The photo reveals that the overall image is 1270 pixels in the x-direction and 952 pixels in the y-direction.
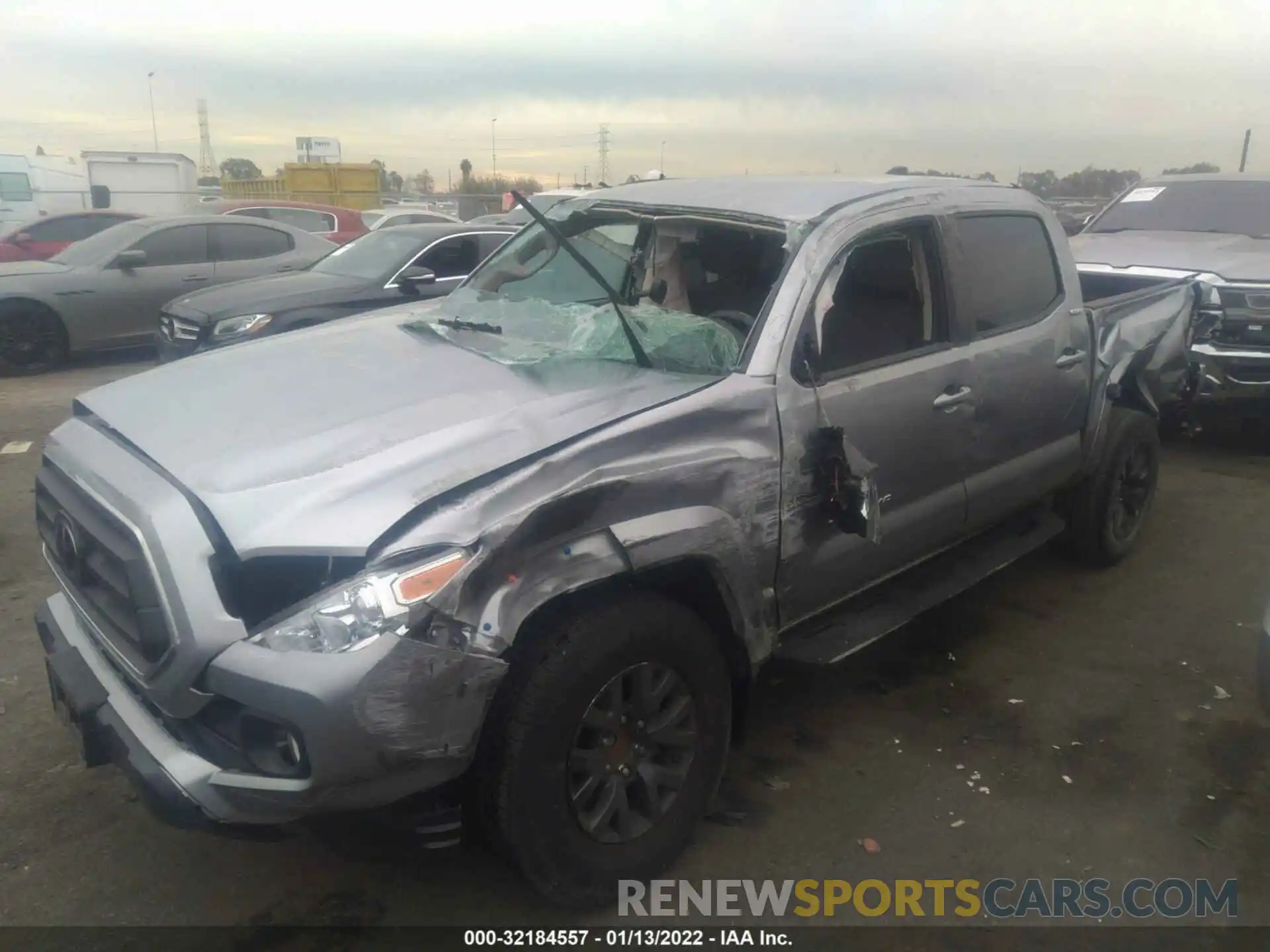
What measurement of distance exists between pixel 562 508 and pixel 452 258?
6.83 m

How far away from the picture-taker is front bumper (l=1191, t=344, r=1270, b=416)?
6707mm

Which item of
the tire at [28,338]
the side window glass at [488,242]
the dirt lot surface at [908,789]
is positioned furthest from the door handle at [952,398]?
the tire at [28,338]

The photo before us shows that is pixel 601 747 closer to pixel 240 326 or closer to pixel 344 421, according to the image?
pixel 344 421

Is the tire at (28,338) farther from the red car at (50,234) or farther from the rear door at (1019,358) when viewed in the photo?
the rear door at (1019,358)

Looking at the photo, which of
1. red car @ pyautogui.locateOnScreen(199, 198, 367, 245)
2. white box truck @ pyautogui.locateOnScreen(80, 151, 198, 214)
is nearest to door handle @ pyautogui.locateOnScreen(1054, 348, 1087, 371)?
red car @ pyautogui.locateOnScreen(199, 198, 367, 245)

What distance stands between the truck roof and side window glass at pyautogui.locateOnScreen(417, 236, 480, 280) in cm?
462

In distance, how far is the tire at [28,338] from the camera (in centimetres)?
949

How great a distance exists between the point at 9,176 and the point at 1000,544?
2054cm

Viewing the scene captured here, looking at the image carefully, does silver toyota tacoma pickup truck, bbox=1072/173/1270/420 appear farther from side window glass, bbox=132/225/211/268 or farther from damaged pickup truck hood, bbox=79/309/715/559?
side window glass, bbox=132/225/211/268

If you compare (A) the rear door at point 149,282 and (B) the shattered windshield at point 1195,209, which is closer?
(B) the shattered windshield at point 1195,209

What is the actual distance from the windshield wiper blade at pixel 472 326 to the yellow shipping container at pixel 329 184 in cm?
2130

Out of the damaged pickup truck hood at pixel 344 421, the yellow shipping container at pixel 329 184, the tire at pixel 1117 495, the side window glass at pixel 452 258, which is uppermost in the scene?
the yellow shipping container at pixel 329 184

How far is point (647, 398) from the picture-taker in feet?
9.07

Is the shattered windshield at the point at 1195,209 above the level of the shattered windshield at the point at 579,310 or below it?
above
